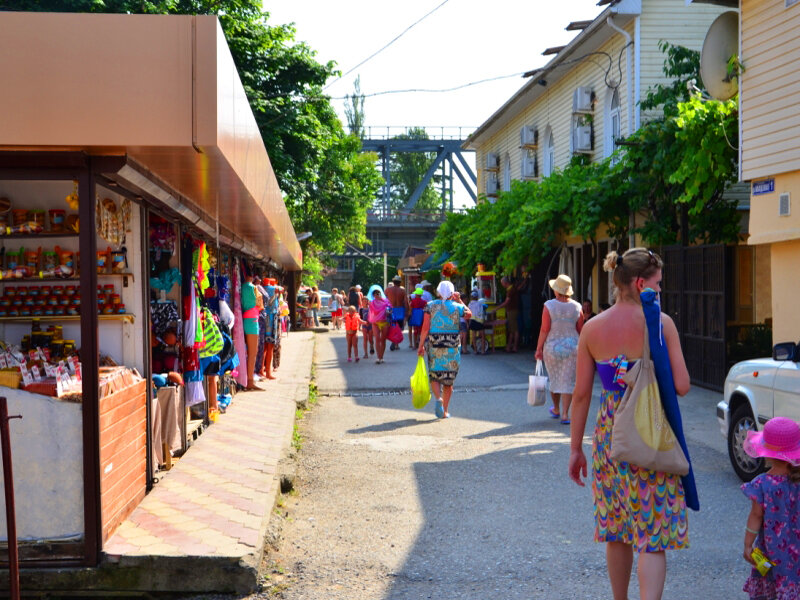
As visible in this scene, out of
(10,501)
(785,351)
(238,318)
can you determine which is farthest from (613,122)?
(10,501)

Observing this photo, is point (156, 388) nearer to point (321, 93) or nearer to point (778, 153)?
point (778, 153)

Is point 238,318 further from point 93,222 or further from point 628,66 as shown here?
point 628,66

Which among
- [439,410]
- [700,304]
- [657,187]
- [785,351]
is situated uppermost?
[657,187]

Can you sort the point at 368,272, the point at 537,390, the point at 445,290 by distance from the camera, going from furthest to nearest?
the point at 368,272 → the point at 445,290 → the point at 537,390

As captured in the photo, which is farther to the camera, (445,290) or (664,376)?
(445,290)

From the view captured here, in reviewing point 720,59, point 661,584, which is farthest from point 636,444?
point 720,59

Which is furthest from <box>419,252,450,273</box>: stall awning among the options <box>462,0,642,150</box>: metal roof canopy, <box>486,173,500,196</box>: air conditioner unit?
<box>462,0,642,150</box>: metal roof canopy

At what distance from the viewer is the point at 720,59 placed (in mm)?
14023

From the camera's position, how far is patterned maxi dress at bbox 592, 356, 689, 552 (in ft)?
13.9

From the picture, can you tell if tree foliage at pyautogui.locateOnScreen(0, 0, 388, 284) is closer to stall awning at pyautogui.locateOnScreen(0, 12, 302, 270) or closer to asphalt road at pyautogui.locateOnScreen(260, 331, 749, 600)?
asphalt road at pyautogui.locateOnScreen(260, 331, 749, 600)

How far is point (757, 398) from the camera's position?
292 inches

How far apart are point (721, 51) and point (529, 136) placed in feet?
43.0

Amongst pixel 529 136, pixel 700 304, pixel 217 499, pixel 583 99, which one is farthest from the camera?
pixel 529 136

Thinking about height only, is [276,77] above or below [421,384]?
above
